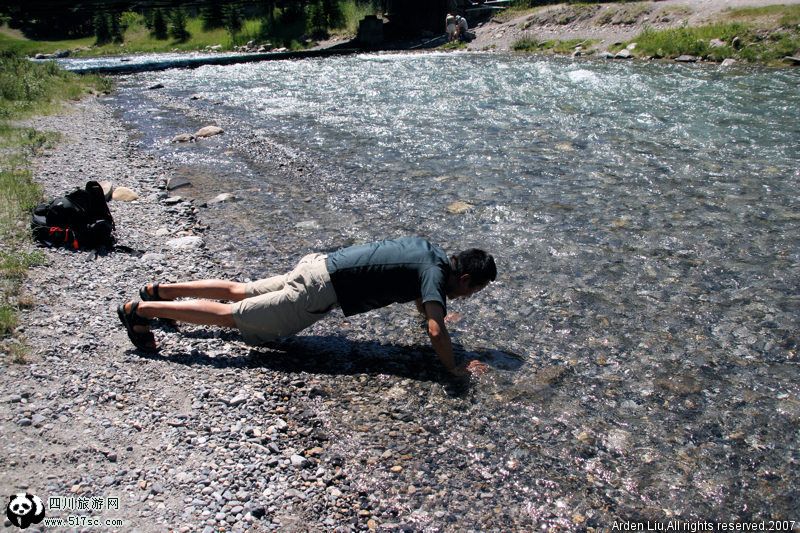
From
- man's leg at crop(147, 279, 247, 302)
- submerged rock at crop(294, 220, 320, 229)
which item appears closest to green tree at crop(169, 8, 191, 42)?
submerged rock at crop(294, 220, 320, 229)

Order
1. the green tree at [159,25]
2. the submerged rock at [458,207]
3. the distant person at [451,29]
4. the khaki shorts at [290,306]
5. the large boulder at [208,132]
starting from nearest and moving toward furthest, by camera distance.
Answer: the khaki shorts at [290,306], the submerged rock at [458,207], the large boulder at [208,132], the distant person at [451,29], the green tree at [159,25]

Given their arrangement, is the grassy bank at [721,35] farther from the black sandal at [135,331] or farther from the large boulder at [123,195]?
the black sandal at [135,331]

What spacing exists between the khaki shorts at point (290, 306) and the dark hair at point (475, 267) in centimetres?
143

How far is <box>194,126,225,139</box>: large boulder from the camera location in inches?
776

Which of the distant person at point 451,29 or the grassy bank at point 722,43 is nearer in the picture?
the grassy bank at point 722,43

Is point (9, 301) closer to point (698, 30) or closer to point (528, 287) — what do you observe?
point (528, 287)

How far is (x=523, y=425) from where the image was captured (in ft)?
20.8

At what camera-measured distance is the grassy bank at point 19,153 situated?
8062 millimetres

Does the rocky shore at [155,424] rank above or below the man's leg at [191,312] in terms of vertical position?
below

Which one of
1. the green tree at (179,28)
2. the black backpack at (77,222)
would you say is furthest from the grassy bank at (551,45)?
the green tree at (179,28)

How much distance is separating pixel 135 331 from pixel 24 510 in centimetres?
Answer: 256

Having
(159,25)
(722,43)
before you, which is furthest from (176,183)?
(159,25)

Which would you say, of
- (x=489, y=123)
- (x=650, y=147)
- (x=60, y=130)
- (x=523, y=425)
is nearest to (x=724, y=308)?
(x=523, y=425)

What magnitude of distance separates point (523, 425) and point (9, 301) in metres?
6.39
